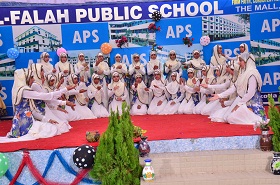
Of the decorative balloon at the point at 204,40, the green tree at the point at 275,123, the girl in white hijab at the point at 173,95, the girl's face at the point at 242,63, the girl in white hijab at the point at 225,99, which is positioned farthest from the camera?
the decorative balloon at the point at 204,40

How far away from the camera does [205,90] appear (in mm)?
7820

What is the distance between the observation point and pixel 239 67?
21.5 feet

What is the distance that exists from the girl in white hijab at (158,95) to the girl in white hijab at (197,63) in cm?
73

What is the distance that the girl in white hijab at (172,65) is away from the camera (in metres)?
8.59

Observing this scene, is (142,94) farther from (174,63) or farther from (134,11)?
(134,11)

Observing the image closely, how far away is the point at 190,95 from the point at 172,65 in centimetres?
82

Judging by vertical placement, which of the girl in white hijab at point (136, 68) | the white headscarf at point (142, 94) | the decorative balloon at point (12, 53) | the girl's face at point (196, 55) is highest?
the decorative balloon at point (12, 53)

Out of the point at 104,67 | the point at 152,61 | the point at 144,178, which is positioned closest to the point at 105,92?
the point at 104,67

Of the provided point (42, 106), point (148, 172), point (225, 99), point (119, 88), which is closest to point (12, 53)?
point (119, 88)

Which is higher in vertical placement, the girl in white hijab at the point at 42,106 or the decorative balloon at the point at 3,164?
the girl in white hijab at the point at 42,106

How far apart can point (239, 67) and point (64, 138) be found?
9.69 ft

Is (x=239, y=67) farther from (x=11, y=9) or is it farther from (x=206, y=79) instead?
(x=11, y=9)

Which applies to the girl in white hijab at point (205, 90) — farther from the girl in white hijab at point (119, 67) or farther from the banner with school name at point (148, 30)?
the girl in white hijab at point (119, 67)

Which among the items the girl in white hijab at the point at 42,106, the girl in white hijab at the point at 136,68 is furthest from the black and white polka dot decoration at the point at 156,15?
the girl in white hijab at the point at 42,106
